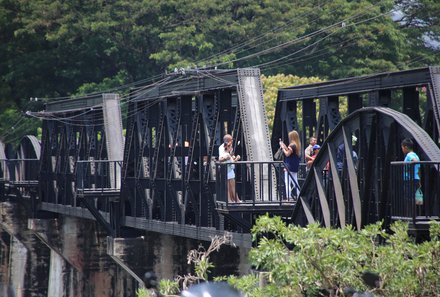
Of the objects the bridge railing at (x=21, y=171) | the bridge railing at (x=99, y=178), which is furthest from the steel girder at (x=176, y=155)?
the bridge railing at (x=21, y=171)

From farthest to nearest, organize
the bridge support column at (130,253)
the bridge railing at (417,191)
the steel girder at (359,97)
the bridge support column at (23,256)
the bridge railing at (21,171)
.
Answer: the bridge support column at (23,256) → the bridge railing at (21,171) → the bridge support column at (130,253) → the steel girder at (359,97) → the bridge railing at (417,191)

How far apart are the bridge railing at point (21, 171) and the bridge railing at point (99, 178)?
1138cm

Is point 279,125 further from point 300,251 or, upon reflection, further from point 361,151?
point 300,251

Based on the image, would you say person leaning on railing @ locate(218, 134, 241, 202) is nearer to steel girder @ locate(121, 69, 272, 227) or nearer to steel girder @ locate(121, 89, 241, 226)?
steel girder @ locate(121, 69, 272, 227)

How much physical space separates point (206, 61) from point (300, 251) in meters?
43.7

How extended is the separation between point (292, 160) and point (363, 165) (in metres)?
4.32

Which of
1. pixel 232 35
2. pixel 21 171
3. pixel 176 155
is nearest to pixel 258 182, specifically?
pixel 176 155

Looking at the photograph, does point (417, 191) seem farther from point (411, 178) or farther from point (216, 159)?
point (216, 159)

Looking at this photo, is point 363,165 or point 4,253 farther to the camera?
point 4,253

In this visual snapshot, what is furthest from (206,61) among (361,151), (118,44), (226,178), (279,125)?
(361,151)

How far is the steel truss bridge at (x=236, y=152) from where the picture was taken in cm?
2050

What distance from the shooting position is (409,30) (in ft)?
213

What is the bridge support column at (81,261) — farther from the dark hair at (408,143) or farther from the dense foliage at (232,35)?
the dark hair at (408,143)

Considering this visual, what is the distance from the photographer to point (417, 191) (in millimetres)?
18500
